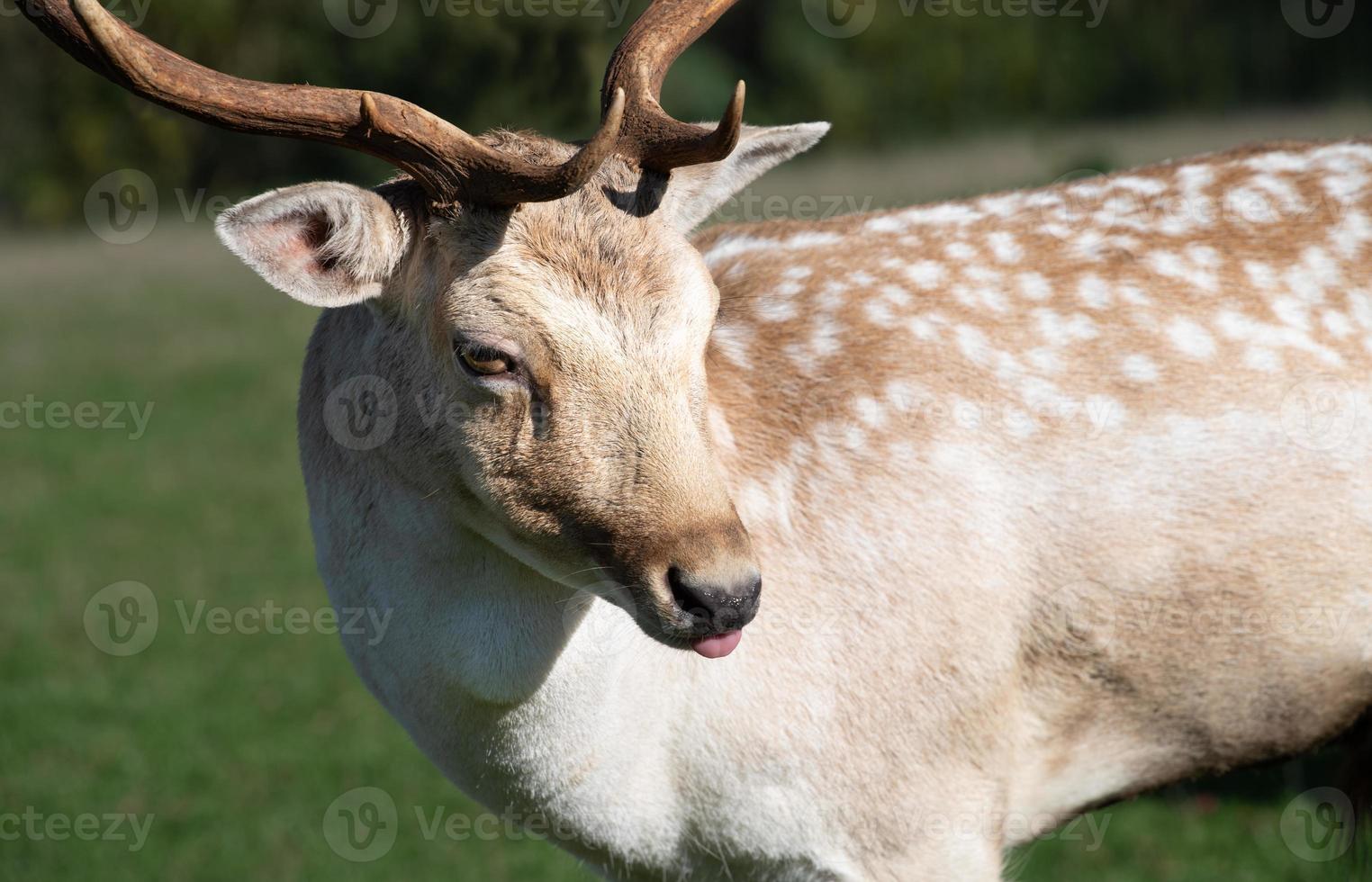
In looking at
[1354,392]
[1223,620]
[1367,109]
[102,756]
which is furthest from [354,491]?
[1367,109]

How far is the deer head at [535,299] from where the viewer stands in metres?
2.67

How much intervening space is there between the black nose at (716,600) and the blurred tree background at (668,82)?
2.41 metres

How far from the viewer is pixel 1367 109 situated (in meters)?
17.0

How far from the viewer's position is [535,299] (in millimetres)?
2773

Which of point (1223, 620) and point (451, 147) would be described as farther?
point (1223, 620)

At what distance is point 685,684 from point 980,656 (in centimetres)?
71

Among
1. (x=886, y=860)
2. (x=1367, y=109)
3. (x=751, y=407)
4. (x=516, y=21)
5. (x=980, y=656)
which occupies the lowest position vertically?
(x=1367, y=109)

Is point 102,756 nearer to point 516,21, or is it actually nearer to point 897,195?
point 516,21
